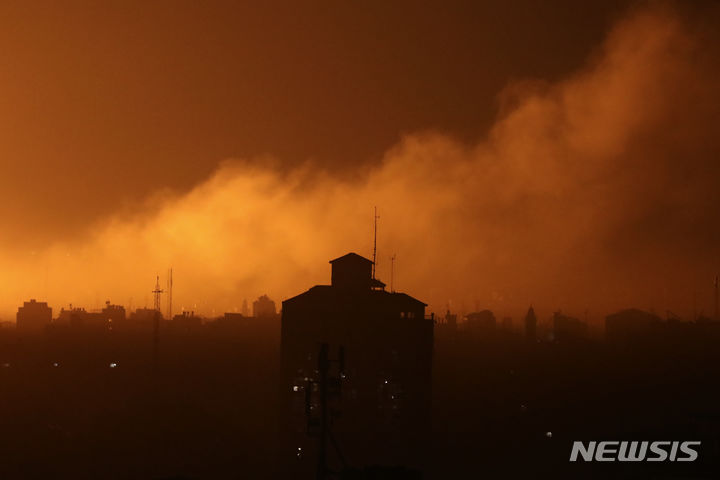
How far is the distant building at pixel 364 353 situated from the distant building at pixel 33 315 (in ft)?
440

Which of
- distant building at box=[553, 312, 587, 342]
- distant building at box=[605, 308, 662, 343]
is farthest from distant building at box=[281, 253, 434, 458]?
distant building at box=[553, 312, 587, 342]

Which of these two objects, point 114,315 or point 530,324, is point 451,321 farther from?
point 114,315

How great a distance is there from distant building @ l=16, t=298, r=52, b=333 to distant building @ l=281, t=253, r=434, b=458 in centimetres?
13413

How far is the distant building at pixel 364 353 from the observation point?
134 ft

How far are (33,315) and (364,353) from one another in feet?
468

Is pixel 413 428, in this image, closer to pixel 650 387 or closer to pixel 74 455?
pixel 74 455

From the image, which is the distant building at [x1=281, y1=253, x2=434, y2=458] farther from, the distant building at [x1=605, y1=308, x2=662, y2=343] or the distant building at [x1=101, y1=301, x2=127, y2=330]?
the distant building at [x1=101, y1=301, x2=127, y2=330]

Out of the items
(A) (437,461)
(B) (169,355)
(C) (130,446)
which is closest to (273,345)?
(B) (169,355)

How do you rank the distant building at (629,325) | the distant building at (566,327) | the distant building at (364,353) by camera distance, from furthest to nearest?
the distant building at (566,327) < the distant building at (629,325) < the distant building at (364,353)

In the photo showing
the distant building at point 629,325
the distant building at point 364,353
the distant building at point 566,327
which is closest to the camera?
the distant building at point 364,353

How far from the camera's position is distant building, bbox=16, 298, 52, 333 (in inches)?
6393

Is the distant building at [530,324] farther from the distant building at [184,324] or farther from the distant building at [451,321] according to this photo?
the distant building at [184,324]

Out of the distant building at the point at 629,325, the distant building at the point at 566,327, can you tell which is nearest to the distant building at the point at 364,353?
the distant building at the point at 629,325

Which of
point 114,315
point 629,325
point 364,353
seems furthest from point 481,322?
point 364,353
